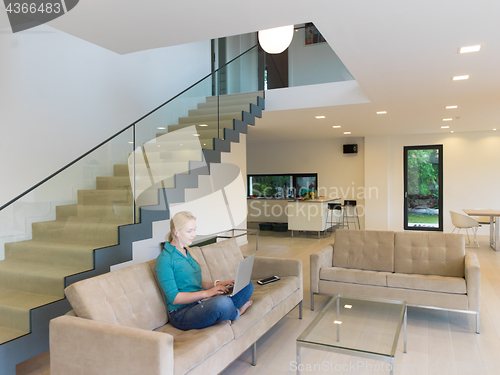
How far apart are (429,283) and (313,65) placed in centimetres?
445

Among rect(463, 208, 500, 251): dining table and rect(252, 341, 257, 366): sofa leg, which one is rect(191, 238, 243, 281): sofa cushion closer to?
rect(252, 341, 257, 366): sofa leg

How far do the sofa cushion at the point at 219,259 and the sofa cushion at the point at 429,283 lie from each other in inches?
63.0

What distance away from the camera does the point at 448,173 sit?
9.89 m

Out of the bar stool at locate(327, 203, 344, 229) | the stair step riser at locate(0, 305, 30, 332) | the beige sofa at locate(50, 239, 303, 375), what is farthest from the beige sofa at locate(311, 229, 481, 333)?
the bar stool at locate(327, 203, 344, 229)

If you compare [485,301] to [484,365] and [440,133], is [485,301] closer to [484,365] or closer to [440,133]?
[484,365]

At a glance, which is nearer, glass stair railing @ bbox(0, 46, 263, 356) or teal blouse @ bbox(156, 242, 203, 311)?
teal blouse @ bbox(156, 242, 203, 311)

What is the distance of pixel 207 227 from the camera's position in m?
7.11

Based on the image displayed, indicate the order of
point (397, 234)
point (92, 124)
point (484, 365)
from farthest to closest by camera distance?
point (92, 124)
point (397, 234)
point (484, 365)

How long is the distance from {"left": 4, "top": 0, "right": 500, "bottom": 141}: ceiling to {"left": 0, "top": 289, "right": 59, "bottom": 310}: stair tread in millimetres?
2111

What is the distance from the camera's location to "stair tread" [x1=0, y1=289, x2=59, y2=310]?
279 cm

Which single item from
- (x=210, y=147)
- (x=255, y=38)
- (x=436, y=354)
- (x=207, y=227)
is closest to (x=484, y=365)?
(x=436, y=354)

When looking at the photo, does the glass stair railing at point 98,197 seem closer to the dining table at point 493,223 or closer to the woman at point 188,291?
the woman at point 188,291

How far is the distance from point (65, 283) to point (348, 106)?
16.4ft

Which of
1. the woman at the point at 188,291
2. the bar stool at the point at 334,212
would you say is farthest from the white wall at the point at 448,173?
the woman at the point at 188,291
